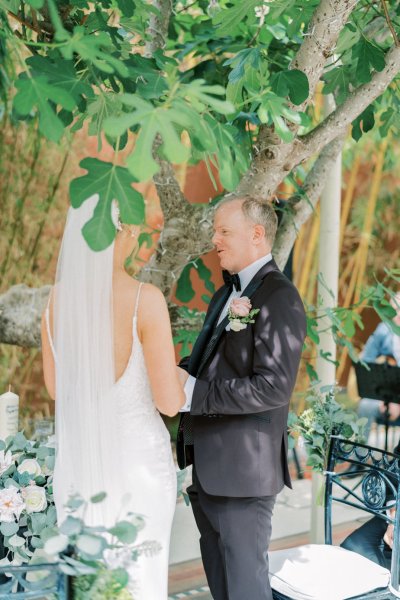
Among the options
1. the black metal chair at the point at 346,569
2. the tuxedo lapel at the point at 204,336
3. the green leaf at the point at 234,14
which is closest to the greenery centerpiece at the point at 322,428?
the black metal chair at the point at 346,569

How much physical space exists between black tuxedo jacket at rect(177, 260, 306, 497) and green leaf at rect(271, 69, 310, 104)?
0.48 meters

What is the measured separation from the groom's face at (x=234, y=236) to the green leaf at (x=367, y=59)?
23.9 inches

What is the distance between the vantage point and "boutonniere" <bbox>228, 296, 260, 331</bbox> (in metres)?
2.10

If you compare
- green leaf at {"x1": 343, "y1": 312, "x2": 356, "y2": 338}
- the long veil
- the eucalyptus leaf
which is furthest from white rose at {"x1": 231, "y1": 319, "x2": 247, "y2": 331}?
green leaf at {"x1": 343, "y1": 312, "x2": 356, "y2": 338}

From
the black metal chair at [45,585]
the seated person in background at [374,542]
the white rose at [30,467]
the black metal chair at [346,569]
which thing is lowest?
the seated person in background at [374,542]

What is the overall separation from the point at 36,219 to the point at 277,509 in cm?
214

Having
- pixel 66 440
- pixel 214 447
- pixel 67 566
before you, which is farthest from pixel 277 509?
pixel 67 566

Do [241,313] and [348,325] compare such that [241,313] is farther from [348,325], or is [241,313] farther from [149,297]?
[348,325]

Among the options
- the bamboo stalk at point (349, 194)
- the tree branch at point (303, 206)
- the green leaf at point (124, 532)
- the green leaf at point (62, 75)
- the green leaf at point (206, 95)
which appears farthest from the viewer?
the bamboo stalk at point (349, 194)

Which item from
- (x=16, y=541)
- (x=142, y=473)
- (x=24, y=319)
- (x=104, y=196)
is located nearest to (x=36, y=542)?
(x=16, y=541)

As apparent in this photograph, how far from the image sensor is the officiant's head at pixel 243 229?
2215mm

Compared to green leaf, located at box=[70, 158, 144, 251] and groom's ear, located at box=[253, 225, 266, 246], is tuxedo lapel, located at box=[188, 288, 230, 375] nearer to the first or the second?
groom's ear, located at box=[253, 225, 266, 246]

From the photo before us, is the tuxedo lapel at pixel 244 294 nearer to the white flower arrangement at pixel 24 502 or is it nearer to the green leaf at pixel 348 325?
the white flower arrangement at pixel 24 502

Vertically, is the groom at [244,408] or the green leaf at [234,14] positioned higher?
the green leaf at [234,14]
